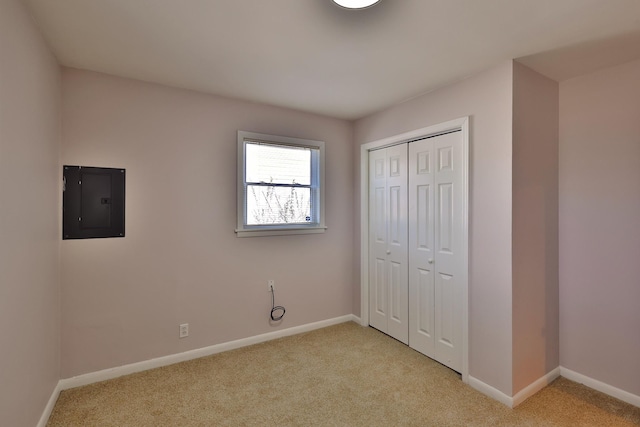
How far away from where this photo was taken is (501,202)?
224 cm

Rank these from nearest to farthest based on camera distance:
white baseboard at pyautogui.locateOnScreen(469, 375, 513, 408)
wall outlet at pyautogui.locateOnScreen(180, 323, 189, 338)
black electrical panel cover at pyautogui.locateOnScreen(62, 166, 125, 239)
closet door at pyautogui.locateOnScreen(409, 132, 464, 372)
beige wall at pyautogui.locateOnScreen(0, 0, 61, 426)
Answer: beige wall at pyautogui.locateOnScreen(0, 0, 61, 426)
white baseboard at pyautogui.locateOnScreen(469, 375, 513, 408)
black electrical panel cover at pyautogui.locateOnScreen(62, 166, 125, 239)
closet door at pyautogui.locateOnScreen(409, 132, 464, 372)
wall outlet at pyautogui.locateOnScreen(180, 323, 189, 338)

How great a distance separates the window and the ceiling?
70 centimetres

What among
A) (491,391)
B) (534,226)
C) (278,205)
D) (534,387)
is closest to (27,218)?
(278,205)

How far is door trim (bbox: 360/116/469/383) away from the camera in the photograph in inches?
97.7

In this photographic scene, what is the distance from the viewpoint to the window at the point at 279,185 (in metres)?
3.13

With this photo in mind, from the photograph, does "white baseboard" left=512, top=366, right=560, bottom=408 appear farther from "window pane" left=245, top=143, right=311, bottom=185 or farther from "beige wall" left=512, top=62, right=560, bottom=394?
"window pane" left=245, top=143, right=311, bottom=185

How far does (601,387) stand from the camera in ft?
7.73

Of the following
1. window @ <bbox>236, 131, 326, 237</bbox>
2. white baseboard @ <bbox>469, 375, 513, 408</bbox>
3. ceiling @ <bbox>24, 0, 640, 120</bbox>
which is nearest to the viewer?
ceiling @ <bbox>24, 0, 640, 120</bbox>

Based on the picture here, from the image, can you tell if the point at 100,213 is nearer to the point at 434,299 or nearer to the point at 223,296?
the point at 223,296

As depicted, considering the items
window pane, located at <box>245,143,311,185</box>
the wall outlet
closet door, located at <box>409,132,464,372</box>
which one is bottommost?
the wall outlet

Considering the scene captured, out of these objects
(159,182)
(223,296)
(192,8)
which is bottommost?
(223,296)

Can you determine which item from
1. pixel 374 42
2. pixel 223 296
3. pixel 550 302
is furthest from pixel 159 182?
pixel 550 302

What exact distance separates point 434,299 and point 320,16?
2436 millimetres

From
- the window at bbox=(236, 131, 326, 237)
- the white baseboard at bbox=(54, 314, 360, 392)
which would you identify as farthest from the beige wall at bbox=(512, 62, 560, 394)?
the window at bbox=(236, 131, 326, 237)
